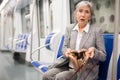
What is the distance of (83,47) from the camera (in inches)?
89.1

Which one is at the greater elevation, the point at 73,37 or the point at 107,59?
the point at 73,37

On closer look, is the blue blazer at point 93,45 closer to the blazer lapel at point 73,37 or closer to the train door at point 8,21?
the blazer lapel at point 73,37

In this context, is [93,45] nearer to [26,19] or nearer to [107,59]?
[107,59]

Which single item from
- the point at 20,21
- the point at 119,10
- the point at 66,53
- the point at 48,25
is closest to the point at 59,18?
the point at 48,25

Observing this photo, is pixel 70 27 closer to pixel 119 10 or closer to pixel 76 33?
pixel 76 33

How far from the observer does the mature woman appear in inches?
84.7

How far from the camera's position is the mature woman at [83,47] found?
2.15 meters

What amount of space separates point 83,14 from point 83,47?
1.00 ft

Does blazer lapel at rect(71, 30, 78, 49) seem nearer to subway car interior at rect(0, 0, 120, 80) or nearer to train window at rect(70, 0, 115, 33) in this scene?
subway car interior at rect(0, 0, 120, 80)

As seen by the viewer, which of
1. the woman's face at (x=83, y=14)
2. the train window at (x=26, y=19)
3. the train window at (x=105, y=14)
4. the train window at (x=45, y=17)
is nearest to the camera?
the woman's face at (x=83, y=14)

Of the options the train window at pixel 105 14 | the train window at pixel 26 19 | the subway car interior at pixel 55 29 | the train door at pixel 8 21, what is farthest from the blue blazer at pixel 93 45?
the train door at pixel 8 21

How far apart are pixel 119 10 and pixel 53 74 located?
0.95m

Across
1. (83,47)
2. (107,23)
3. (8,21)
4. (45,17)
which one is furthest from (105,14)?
(8,21)

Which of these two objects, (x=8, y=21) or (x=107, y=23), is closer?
(x=107, y=23)
